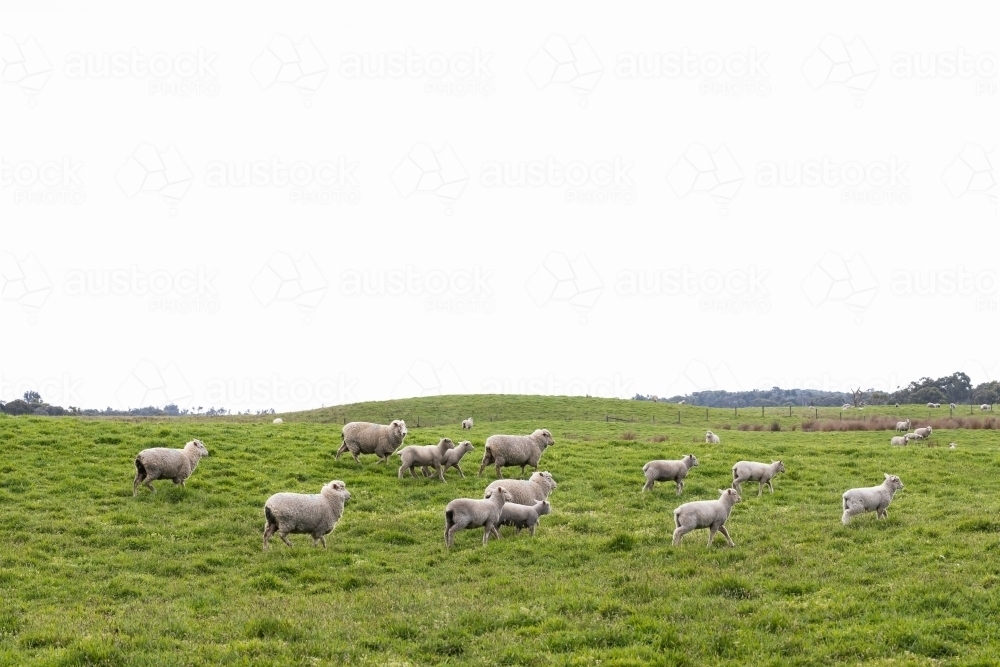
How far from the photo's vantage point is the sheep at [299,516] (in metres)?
17.6

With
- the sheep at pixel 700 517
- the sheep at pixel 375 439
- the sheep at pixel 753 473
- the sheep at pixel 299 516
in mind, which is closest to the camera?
the sheep at pixel 700 517

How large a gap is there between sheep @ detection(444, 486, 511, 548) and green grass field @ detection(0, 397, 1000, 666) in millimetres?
511

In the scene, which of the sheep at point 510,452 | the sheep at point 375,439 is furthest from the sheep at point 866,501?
the sheep at point 375,439

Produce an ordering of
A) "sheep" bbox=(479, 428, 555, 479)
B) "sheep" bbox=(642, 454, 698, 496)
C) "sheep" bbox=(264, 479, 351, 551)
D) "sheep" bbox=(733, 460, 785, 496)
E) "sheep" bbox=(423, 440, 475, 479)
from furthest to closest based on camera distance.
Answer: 1. "sheep" bbox=(479, 428, 555, 479)
2. "sheep" bbox=(423, 440, 475, 479)
3. "sheep" bbox=(733, 460, 785, 496)
4. "sheep" bbox=(642, 454, 698, 496)
5. "sheep" bbox=(264, 479, 351, 551)

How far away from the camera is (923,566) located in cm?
1459

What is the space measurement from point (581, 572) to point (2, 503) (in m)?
16.5

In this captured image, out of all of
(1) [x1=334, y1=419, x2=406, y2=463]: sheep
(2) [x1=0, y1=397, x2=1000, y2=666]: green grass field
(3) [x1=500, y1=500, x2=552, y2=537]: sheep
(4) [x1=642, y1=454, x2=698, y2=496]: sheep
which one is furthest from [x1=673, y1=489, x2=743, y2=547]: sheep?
(1) [x1=334, y1=419, x2=406, y2=463]: sheep

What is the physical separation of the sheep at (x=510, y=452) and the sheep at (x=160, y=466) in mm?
9677

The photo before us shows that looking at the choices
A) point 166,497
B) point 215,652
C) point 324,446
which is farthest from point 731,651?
point 324,446

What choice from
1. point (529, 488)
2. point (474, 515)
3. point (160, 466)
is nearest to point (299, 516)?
point (474, 515)

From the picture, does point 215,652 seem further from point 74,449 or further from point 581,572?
point 74,449

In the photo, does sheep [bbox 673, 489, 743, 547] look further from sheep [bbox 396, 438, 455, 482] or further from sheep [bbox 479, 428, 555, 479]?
sheep [bbox 396, 438, 455, 482]

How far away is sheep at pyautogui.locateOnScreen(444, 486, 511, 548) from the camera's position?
17.7m

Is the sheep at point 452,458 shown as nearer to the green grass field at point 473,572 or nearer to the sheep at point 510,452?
the green grass field at point 473,572
